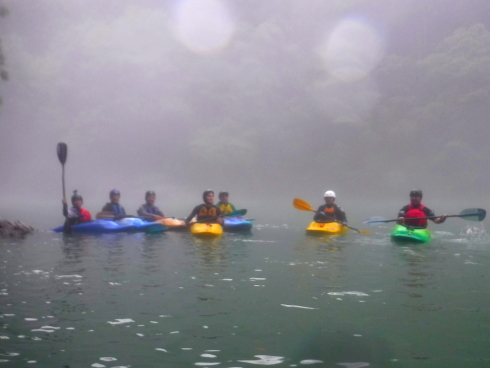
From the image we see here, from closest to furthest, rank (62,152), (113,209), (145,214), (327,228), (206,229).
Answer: (206,229) < (327,228) < (62,152) < (113,209) < (145,214)

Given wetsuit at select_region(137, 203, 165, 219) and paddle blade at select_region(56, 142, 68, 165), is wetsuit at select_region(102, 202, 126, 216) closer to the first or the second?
wetsuit at select_region(137, 203, 165, 219)

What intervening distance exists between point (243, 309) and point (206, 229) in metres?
9.04

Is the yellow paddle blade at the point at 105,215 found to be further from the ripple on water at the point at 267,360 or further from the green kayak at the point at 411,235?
the ripple on water at the point at 267,360

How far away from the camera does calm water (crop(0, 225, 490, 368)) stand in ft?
15.1

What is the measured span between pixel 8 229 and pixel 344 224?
10646 mm

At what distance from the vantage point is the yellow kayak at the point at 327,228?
1578cm

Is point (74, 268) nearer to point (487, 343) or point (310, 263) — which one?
point (310, 263)

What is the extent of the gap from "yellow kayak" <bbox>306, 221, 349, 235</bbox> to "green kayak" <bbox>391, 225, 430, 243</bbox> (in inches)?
88.6

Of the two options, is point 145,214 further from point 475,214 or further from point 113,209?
point 475,214

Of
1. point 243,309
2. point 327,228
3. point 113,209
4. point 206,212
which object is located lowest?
point 243,309

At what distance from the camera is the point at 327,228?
15820 millimetres

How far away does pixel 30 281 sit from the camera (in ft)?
26.3

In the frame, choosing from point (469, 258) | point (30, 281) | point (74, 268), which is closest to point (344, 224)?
point (469, 258)

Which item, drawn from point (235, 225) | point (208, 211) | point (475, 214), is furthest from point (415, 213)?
point (208, 211)
